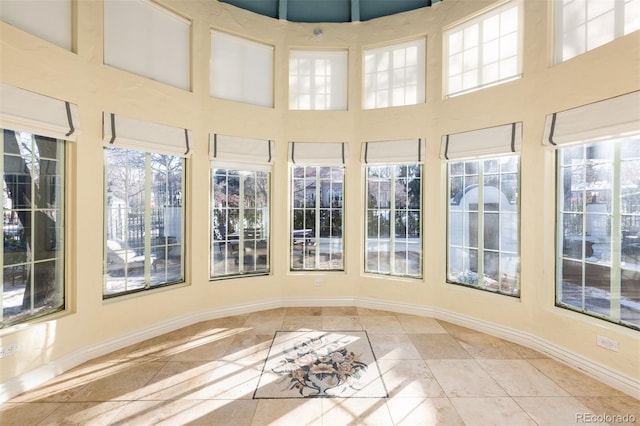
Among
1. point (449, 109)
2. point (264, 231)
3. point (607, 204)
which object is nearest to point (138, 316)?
point (264, 231)

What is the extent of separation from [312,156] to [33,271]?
3720mm

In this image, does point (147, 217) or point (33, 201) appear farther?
point (147, 217)

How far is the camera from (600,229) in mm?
3148

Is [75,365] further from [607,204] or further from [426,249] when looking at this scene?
[607,204]

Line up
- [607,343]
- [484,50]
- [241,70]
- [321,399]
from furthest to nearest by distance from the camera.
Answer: [241,70]
[484,50]
[607,343]
[321,399]

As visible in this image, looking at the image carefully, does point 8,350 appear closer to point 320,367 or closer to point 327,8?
point 320,367

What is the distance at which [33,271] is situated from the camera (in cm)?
300

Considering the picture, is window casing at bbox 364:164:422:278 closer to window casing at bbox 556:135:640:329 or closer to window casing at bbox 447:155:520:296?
window casing at bbox 447:155:520:296

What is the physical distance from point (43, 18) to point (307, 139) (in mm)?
3340

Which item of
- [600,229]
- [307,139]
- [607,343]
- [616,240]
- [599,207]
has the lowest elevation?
[607,343]

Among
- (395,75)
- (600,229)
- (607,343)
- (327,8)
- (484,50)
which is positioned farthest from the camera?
(327,8)

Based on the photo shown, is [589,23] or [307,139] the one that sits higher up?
[589,23]

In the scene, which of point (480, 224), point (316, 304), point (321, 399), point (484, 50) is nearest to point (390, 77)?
point (484, 50)

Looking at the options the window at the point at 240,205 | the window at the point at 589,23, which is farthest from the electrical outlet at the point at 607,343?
the window at the point at 240,205
